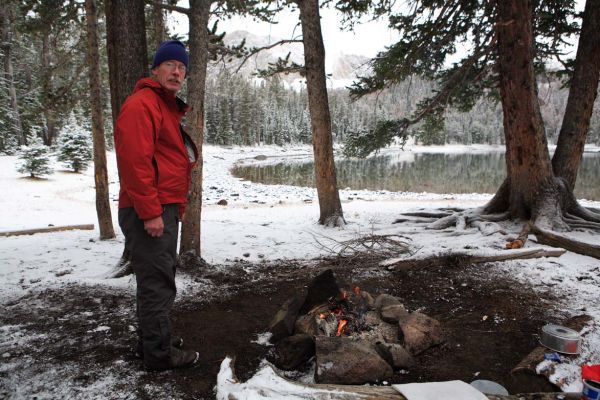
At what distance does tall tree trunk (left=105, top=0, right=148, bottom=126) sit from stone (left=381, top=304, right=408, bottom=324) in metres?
4.06

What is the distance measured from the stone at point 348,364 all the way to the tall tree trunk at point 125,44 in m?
3.96

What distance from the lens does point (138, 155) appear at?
2.48 metres

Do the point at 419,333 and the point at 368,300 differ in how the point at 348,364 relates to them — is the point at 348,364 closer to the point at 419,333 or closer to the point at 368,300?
the point at 419,333

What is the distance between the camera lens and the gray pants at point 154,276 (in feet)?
8.82

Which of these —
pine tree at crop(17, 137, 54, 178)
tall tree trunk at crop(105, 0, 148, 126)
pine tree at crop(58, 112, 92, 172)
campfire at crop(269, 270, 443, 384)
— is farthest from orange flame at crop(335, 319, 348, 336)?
pine tree at crop(58, 112, 92, 172)

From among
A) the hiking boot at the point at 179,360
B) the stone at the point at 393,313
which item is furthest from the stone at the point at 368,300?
the hiking boot at the point at 179,360

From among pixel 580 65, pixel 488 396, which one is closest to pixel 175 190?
pixel 488 396

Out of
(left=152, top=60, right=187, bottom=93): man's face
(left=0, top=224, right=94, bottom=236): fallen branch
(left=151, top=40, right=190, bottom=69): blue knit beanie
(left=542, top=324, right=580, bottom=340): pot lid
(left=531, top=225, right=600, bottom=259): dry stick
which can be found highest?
(left=151, top=40, right=190, bottom=69): blue knit beanie

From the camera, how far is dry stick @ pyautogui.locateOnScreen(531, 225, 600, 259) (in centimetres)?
533

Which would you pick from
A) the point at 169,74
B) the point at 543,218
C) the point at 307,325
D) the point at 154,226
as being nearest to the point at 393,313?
the point at 307,325

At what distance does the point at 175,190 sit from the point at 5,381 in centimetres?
183

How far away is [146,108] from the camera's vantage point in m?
2.57

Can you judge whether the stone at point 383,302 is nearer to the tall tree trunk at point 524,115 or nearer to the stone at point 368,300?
the stone at point 368,300

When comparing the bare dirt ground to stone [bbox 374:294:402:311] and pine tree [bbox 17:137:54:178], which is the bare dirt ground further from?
pine tree [bbox 17:137:54:178]
